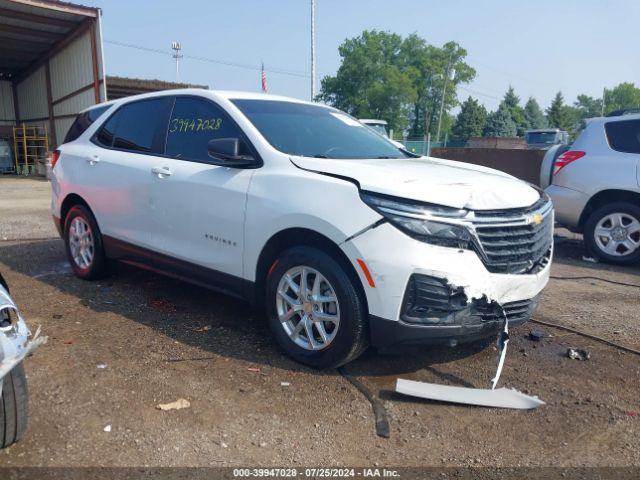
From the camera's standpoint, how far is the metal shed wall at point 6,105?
28.0m

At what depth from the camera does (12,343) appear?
2.26 metres

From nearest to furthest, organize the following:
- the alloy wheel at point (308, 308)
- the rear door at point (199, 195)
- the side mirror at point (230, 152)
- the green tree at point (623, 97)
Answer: the alloy wheel at point (308, 308)
the side mirror at point (230, 152)
the rear door at point (199, 195)
the green tree at point (623, 97)

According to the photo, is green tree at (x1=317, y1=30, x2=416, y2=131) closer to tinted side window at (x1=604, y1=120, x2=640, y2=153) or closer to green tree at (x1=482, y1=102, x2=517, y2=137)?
green tree at (x1=482, y1=102, x2=517, y2=137)

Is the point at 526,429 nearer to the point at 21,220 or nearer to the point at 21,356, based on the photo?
the point at 21,356

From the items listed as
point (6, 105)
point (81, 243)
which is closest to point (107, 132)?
point (81, 243)

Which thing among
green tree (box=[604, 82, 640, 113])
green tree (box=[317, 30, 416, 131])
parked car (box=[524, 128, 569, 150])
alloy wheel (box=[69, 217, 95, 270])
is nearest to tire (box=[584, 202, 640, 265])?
alloy wheel (box=[69, 217, 95, 270])

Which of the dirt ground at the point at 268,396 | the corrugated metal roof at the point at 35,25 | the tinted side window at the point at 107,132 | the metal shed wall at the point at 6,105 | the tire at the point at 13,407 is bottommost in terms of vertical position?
the dirt ground at the point at 268,396

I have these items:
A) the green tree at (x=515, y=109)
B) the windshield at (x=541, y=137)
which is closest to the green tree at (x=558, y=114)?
the green tree at (x=515, y=109)

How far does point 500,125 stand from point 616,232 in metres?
73.4

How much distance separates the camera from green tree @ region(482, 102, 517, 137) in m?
74.8

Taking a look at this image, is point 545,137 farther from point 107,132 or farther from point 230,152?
point 230,152

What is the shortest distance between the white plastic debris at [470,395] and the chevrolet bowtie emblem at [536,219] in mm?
1062

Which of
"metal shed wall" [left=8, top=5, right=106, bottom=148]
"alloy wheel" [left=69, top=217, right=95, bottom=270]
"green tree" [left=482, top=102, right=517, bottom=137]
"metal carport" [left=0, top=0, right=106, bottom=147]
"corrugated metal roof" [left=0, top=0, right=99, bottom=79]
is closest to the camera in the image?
"alloy wheel" [left=69, top=217, right=95, bottom=270]

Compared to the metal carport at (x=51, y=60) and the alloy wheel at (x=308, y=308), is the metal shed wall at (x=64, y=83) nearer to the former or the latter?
the metal carport at (x=51, y=60)
